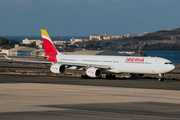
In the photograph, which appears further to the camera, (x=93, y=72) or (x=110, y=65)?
(x=110, y=65)

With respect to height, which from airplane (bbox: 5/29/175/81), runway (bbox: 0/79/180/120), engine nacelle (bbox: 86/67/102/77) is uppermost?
airplane (bbox: 5/29/175/81)

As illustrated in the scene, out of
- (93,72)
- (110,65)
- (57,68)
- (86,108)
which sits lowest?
(86,108)

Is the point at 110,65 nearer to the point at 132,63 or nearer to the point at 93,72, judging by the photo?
the point at 93,72

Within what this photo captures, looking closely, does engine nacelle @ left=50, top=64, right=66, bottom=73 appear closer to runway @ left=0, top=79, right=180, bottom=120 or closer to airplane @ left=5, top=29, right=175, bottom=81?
airplane @ left=5, top=29, right=175, bottom=81

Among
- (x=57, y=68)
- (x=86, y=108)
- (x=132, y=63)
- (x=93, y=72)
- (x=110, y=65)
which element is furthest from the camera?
(x=57, y=68)

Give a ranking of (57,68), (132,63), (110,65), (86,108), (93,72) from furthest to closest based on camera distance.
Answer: (57,68), (110,65), (93,72), (132,63), (86,108)

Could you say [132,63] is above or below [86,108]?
above

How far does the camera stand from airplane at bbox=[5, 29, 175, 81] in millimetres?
49438

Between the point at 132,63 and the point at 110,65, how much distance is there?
406cm

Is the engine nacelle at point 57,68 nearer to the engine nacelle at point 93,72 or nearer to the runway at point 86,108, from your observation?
the engine nacelle at point 93,72

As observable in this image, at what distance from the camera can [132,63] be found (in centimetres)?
5100

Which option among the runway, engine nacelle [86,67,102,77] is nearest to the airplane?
engine nacelle [86,67,102,77]

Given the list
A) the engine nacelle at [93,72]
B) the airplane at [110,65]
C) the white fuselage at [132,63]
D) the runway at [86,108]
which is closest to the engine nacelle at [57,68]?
the airplane at [110,65]

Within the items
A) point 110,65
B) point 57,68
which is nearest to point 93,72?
point 110,65
